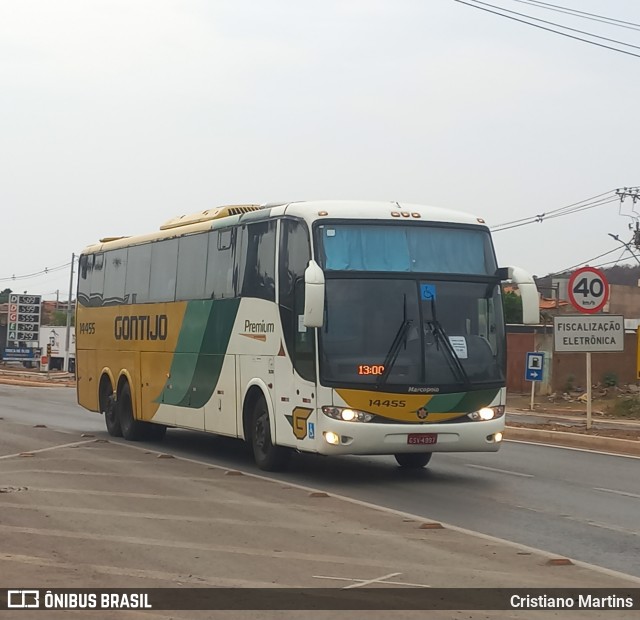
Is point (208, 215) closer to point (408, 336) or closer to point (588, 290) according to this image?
point (408, 336)

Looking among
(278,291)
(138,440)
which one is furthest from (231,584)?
(138,440)

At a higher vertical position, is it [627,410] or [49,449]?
[627,410]

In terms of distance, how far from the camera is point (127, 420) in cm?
2111

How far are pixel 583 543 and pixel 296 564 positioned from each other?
2961 millimetres

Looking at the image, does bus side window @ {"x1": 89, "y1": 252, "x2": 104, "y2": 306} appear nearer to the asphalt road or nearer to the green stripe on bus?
the asphalt road

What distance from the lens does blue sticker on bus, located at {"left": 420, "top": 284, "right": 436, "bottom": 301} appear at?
574 inches

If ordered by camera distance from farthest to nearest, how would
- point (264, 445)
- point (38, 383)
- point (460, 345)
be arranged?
point (38, 383)
point (264, 445)
point (460, 345)

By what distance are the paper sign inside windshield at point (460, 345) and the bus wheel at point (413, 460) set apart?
2.45 meters

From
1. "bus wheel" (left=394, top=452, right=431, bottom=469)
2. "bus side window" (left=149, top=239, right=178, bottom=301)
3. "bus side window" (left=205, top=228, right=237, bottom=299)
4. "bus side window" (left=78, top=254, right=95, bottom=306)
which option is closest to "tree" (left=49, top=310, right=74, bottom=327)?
"bus side window" (left=78, top=254, right=95, bottom=306)

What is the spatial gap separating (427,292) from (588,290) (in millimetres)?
8468

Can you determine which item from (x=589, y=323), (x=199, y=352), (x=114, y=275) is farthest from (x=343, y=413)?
(x=589, y=323)

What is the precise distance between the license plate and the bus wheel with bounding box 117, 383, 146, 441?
7806 mm

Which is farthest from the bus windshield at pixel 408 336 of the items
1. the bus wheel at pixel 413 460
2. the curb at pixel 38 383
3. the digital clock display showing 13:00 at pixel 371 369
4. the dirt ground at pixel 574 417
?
the curb at pixel 38 383

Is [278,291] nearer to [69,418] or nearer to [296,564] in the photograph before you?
[296,564]
